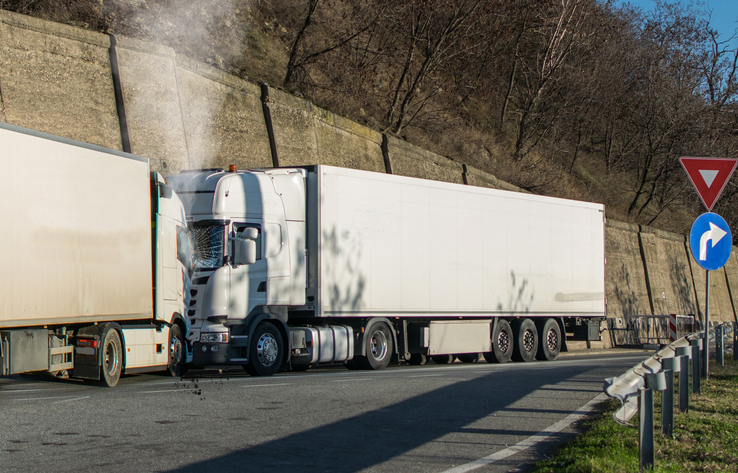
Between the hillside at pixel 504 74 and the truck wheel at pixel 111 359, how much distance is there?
11.0 m

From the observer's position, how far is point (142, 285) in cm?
1259

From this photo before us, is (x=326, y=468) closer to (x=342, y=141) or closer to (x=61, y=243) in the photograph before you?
(x=61, y=243)

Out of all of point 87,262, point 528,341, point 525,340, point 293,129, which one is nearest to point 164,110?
point 293,129

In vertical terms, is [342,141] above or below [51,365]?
above

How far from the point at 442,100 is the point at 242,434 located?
121 ft

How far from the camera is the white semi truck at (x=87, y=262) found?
32.0 ft

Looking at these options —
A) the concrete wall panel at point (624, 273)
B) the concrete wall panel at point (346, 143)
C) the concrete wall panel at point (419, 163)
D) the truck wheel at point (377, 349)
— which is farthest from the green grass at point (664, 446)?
the concrete wall panel at point (624, 273)

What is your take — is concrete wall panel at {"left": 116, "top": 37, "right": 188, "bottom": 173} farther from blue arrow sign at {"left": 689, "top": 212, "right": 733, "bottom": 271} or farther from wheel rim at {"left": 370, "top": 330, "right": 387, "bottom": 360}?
blue arrow sign at {"left": 689, "top": 212, "right": 733, "bottom": 271}

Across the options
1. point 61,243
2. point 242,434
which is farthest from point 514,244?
point 242,434

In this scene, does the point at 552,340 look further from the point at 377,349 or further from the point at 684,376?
the point at 684,376

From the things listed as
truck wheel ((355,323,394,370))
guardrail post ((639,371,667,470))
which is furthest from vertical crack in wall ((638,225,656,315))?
guardrail post ((639,371,667,470))

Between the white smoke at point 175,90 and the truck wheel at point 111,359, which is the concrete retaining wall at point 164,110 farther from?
the truck wheel at point 111,359

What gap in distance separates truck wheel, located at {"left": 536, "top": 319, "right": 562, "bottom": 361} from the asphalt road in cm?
839

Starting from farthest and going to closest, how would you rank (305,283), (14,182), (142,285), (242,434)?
(305,283) < (142,285) < (14,182) < (242,434)
